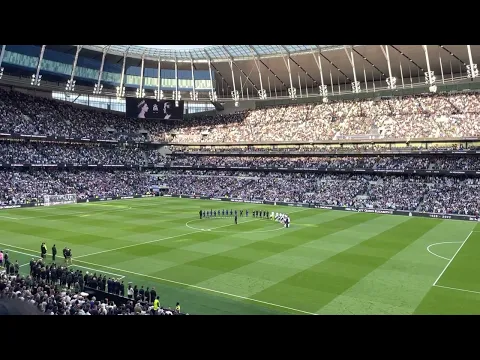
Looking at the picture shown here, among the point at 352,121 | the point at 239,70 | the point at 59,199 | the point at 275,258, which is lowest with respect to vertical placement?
the point at 275,258

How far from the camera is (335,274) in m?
21.1

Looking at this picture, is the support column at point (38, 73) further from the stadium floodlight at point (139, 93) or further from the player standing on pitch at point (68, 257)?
the player standing on pitch at point (68, 257)

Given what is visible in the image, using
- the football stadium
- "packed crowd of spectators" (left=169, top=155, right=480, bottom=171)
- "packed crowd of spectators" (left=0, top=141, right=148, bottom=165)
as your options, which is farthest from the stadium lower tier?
"packed crowd of spectators" (left=0, top=141, right=148, bottom=165)

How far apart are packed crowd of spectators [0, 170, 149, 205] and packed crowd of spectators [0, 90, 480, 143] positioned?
21.1 ft

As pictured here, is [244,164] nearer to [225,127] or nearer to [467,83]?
[225,127]

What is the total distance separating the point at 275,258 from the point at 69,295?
12.4m

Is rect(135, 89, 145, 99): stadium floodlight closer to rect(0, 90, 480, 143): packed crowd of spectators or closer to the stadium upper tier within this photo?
the stadium upper tier

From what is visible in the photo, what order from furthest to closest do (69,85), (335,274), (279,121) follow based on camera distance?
(279,121) < (69,85) < (335,274)

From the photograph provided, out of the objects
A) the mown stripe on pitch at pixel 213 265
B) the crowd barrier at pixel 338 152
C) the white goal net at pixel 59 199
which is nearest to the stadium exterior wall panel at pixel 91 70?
the crowd barrier at pixel 338 152

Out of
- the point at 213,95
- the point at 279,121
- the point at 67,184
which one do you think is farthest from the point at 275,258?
the point at 213,95

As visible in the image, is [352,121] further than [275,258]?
Yes

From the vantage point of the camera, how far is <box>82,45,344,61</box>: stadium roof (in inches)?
2335

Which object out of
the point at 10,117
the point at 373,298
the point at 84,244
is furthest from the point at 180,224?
the point at 10,117

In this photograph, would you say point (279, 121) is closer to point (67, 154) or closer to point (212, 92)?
point (212, 92)
